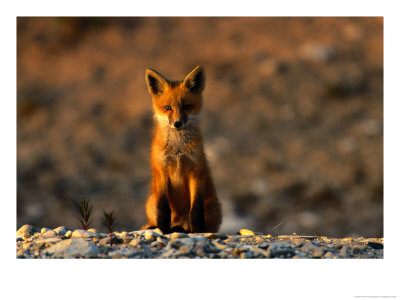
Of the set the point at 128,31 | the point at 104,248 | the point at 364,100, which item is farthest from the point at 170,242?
the point at 128,31

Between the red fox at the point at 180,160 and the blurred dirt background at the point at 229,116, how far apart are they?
29.2 ft

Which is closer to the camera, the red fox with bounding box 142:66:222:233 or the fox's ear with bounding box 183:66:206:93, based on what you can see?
the red fox with bounding box 142:66:222:233

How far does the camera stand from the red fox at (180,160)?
711 cm

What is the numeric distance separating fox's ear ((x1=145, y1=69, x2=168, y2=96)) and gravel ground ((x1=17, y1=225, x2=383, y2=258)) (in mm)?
2051

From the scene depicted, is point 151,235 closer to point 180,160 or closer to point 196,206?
point 196,206

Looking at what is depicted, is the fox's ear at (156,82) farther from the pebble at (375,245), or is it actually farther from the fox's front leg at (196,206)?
the pebble at (375,245)

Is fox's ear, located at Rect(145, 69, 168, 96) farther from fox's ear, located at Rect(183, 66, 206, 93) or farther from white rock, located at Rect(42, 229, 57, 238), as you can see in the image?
white rock, located at Rect(42, 229, 57, 238)

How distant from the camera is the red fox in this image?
7.11 meters

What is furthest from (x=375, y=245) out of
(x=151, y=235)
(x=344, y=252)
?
(x=151, y=235)

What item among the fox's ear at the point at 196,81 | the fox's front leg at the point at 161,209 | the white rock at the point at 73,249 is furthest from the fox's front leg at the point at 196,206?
the white rock at the point at 73,249

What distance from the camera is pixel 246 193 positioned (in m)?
18.6

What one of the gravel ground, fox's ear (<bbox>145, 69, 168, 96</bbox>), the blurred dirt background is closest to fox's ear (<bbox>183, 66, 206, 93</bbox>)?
fox's ear (<bbox>145, 69, 168, 96</bbox>)

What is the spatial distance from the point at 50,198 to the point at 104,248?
13.7m

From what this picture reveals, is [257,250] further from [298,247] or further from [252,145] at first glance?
[252,145]
